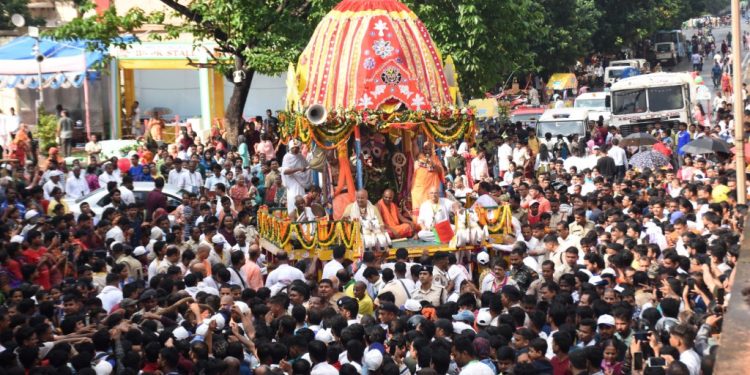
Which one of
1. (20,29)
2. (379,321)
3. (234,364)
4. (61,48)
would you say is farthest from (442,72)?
(20,29)

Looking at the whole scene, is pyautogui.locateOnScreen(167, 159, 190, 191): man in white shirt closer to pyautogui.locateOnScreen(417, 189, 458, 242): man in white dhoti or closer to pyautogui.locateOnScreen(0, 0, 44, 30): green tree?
pyautogui.locateOnScreen(417, 189, 458, 242): man in white dhoti

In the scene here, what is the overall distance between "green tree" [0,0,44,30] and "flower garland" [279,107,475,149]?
21.0 metres

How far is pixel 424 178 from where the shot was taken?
1916 cm

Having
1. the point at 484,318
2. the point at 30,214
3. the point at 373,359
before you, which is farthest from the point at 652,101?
the point at 373,359

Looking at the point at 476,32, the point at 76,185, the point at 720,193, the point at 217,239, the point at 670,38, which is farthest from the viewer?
the point at 670,38

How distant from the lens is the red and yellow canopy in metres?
18.9

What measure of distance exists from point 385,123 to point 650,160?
7.15 meters

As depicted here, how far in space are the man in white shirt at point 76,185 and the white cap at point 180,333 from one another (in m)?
11.1

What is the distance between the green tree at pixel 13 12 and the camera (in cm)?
3781

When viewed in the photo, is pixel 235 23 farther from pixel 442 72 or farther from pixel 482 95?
pixel 442 72

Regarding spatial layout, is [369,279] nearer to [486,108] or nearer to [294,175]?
[294,175]

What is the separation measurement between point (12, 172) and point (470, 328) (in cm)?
1370

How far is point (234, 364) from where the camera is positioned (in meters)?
10.5

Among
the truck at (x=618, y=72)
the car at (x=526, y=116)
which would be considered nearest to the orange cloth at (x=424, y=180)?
the car at (x=526, y=116)
